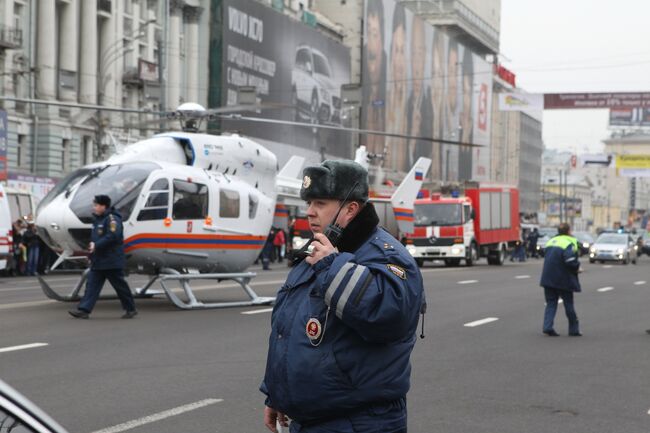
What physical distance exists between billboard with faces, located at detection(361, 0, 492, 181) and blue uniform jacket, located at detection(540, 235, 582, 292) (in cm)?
7622

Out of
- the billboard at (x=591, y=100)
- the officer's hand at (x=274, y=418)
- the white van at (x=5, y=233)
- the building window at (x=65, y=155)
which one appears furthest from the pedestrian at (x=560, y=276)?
the building window at (x=65, y=155)

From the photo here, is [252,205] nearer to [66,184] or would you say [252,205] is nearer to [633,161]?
[66,184]

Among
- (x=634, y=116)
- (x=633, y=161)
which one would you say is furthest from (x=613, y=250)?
(x=633, y=161)

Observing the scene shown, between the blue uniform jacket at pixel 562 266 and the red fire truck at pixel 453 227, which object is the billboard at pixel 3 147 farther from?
the blue uniform jacket at pixel 562 266

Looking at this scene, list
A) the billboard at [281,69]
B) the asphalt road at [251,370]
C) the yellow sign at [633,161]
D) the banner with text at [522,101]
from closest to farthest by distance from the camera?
1. the asphalt road at [251,370]
2. the banner with text at [522,101]
3. the billboard at [281,69]
4. the yellow sign at [633,161]

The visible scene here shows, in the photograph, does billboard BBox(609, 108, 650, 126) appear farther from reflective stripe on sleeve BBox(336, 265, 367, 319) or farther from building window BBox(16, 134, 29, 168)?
reflective stripe on sleeve BBox(336, 265, 367, 319)

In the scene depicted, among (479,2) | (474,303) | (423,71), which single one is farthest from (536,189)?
(474,303)

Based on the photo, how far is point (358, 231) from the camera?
4336 millimetres

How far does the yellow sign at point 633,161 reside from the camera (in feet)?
258

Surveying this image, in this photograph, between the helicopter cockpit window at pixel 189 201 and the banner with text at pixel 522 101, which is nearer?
the helicopter cockpit window at pixel 189 201

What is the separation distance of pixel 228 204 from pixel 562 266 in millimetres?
6288

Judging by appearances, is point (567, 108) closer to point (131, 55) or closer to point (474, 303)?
point (131, 55)

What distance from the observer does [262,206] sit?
20859 millimetres

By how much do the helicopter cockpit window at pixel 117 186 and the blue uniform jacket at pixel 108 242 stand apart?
4.57 ft
